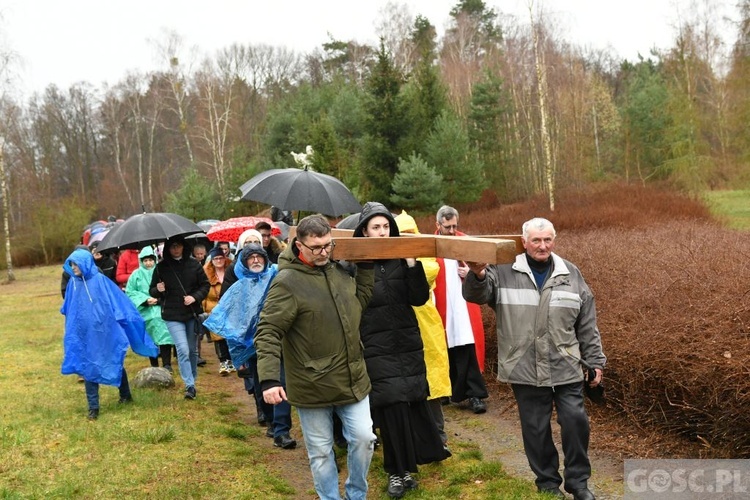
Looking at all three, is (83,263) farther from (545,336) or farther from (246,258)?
(545,336)

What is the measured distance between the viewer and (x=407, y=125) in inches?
A: 923

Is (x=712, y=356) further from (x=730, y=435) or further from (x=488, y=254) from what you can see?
(x=488, y=254)

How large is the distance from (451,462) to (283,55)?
46.1 metres

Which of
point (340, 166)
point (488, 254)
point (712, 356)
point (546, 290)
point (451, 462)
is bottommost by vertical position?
point (451, 462)

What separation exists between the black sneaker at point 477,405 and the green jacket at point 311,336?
2.84 metres

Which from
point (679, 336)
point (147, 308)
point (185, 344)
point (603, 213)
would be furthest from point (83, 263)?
point (603, 213)

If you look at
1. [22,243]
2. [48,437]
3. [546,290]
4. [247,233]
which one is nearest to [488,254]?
[546,290]

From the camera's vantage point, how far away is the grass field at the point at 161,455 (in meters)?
4.84

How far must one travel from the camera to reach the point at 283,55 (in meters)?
48.1

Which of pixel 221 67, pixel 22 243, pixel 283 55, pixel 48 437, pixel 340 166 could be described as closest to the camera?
pixel 48 437

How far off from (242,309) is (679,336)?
136 inches

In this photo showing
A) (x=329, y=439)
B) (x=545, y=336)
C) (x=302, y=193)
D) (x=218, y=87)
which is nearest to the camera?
(x=329, y=439)

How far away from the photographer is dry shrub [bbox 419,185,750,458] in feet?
14.6

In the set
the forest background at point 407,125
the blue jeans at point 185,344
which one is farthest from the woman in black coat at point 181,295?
the forest background at point 407,125
